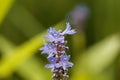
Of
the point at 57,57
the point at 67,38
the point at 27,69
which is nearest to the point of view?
the point at 57,57

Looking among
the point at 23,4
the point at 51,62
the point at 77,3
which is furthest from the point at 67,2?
the point at 51,62

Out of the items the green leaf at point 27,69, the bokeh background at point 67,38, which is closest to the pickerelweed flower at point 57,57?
the bokeh background at point 67,38

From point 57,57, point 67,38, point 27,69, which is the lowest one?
point 57,57

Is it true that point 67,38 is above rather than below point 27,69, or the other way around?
above

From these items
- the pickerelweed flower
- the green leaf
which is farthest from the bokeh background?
the pickerelweed flower

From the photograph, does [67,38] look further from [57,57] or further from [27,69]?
[57,57]

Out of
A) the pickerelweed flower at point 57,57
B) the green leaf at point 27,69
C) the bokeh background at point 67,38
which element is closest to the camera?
the pickerelweed flower at point 57,57

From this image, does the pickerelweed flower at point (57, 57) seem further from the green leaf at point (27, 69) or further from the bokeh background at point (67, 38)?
the green leaf at point (27, 69)

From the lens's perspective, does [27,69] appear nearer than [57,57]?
No

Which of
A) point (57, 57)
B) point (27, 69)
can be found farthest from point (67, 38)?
point (57, 57)

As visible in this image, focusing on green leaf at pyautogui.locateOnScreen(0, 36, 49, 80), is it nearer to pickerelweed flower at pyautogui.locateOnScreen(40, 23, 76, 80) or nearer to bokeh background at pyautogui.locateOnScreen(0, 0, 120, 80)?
bokeh background at pyautogui.locateOnScreen(0, 0, 120, 80)
